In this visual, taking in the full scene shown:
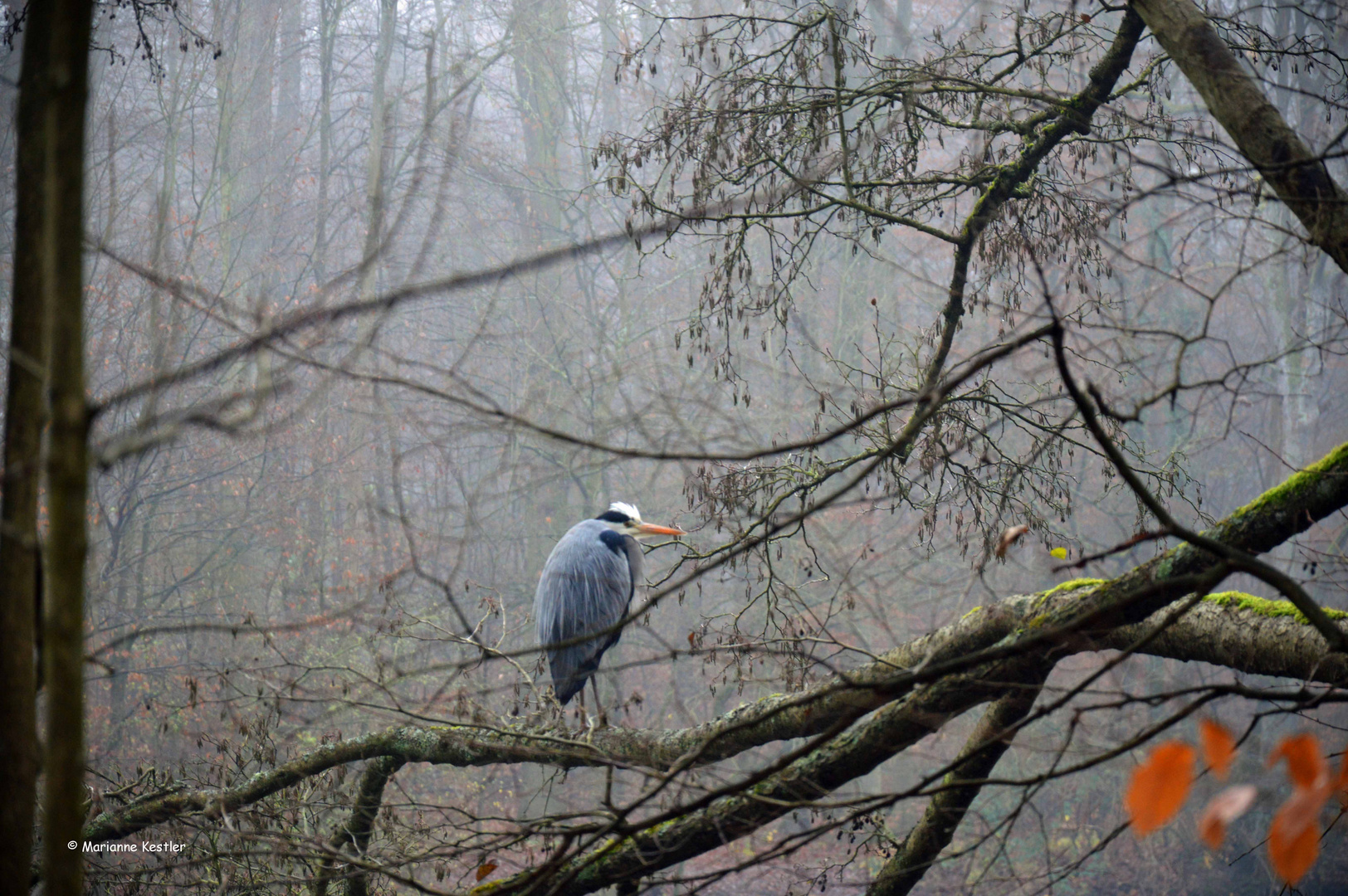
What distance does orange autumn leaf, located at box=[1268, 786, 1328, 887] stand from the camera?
786 mm

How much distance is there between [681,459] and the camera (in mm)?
1441

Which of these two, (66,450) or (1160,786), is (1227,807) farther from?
(66,450)

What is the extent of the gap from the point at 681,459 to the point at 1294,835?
89 cm

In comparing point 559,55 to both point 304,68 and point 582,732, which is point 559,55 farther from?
point 582,732

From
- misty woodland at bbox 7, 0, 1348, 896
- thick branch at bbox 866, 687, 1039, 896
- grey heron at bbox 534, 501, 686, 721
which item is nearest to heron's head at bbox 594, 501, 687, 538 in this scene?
misty woodland at bbox 7, 0, 1348, 896

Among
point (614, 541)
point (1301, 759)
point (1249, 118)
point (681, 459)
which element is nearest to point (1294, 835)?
point (1301, 759)

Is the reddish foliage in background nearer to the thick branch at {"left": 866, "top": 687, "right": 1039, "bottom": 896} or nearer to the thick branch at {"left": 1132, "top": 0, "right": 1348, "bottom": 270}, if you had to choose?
the thick branch at {"left": 1132, "top": 0, "right": 1348, "bottom": 270}

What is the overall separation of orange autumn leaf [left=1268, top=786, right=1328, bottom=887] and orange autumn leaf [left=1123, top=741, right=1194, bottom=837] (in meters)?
0.08

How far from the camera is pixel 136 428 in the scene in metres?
1.13

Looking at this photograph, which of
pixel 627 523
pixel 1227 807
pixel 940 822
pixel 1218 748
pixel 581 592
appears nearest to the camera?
pixel 1227 807

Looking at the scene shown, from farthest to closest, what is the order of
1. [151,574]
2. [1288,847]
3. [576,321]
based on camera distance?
[576,321]
[151,574]
[1288,847]

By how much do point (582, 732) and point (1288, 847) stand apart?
2841mm

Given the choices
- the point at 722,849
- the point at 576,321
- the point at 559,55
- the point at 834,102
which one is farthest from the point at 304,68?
the point at 834,102

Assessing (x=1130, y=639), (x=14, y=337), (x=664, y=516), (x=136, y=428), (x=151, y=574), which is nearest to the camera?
(x=14, y=337)
